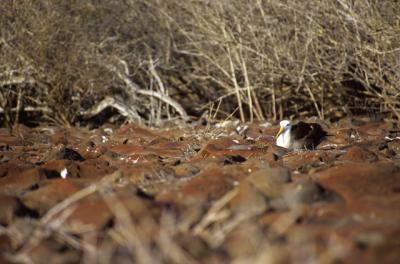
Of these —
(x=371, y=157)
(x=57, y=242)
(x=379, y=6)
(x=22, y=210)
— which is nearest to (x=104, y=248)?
(x=57, y=242)

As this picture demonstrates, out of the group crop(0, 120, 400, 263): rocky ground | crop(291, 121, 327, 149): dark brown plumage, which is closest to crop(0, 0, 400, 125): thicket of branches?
crop(291, 121, 327, 149): dark brown plumage

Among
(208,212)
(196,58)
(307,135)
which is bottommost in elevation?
(196,58)

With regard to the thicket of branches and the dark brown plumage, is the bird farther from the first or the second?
the thicket of branches

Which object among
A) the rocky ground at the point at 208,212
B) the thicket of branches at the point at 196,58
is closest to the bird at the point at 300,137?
the rocky ground at the point at 208,212

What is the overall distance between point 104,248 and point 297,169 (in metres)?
2.24

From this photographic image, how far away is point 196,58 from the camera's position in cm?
1191

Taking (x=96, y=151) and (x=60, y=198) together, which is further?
(x=96, y=151)

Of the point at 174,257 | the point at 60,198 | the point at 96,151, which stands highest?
the point at 174,257

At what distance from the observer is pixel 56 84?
442 inches

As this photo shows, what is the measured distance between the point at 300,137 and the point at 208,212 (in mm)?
3560

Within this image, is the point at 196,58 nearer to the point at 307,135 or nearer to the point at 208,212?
the point at 307,135

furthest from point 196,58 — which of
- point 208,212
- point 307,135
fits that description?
point 208,212

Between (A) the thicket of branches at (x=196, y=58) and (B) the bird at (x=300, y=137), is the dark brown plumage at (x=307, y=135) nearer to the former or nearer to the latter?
(B) the bird at (x=300, y=137)

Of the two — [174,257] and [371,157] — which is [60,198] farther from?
[371,157]
